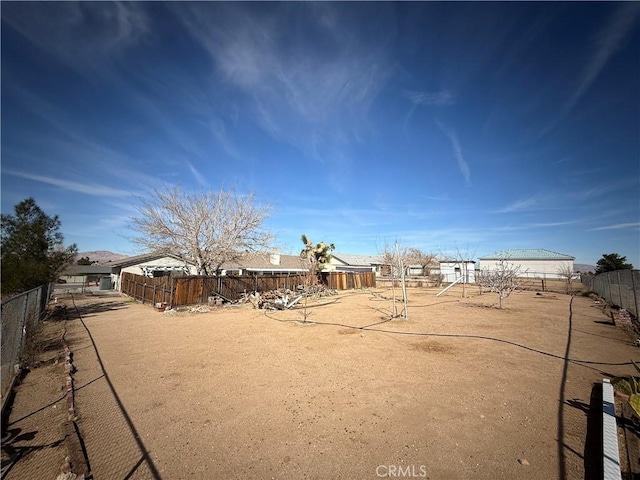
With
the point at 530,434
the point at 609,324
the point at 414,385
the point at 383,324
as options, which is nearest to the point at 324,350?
the point at 414,385

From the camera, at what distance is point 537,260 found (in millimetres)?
51750

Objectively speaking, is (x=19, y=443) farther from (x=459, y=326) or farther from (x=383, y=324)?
(x=459, y=326)

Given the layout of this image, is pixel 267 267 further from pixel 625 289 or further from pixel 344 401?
pixel 344 401

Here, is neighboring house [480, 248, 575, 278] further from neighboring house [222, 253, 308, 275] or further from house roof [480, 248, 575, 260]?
neighboring house [222, 253, 308, 275]

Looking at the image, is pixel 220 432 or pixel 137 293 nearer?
pixel 220 432

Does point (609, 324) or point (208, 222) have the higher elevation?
point (208, 222)

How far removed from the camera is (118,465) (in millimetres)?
3367

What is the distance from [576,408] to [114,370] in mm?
9512

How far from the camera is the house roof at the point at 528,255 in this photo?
167 feet

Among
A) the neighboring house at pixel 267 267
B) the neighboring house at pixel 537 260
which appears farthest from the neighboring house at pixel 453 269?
the neighboring house at pixel 267 267

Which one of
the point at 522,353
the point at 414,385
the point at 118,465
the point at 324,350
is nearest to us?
the point at 118,465

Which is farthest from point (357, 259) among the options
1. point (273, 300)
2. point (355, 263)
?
point (273, 300)

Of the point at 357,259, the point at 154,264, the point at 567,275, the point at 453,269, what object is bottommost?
the point at 567,275

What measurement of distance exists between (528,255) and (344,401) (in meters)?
63.6
